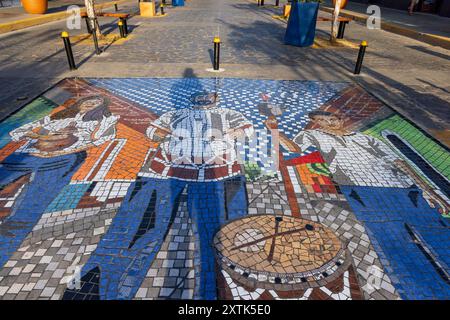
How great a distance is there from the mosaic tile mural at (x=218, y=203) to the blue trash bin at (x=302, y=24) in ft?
20.3

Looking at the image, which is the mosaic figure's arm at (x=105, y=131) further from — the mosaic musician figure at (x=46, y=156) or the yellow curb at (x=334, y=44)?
the yellow curb at (x=334, y=44)

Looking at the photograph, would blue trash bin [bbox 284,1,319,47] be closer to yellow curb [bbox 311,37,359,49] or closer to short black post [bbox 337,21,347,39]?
yellow curb [bbox 311,37,359,49]

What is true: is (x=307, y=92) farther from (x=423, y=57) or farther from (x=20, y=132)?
(x=423, y=57)

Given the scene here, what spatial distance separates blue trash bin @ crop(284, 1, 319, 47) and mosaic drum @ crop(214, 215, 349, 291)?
9.93 metres

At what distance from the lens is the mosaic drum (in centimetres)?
283

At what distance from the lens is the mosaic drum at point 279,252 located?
283 centimetres

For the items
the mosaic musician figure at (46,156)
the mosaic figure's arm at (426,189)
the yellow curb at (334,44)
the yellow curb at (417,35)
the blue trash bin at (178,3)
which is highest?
the blue trash bin at (178,3)

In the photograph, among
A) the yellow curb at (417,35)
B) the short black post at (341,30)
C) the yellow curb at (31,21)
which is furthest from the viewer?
the short black post at (341,30)

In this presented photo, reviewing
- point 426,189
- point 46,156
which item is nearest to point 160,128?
point 46,156

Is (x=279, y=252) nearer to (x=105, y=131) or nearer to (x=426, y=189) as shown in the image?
(x=426, y=189)

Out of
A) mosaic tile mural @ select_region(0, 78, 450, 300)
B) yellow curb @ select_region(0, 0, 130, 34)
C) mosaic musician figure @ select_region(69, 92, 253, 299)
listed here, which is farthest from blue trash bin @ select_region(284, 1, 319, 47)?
yellow curb @ select_region(0, 0, 130, 34)

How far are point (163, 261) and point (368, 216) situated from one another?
2.59 meters

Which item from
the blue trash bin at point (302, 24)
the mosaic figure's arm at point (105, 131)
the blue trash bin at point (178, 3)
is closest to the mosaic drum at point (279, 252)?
the mosaic figure's arm at point (105, 131)
